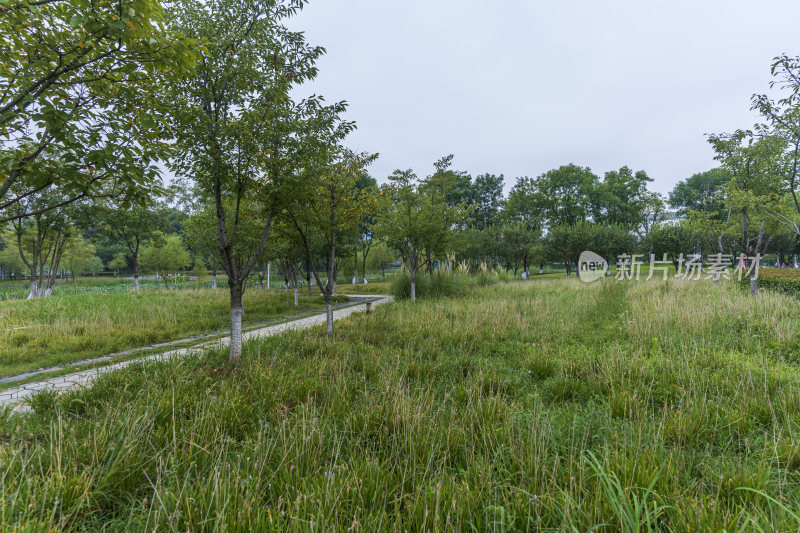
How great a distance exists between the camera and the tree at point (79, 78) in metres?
2.22

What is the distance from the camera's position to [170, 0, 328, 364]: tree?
4.27m

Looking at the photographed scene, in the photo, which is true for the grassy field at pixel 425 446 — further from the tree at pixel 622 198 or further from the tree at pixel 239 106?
the tree at pixel 622 198

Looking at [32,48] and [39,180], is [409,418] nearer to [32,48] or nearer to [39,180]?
[39,180]

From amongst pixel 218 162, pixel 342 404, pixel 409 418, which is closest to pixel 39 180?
pixel 218 162

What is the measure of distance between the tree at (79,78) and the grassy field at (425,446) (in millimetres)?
2043

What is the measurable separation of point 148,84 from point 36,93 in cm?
87

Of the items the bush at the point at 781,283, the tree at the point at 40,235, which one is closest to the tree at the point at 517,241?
the bush at the point at 781,283

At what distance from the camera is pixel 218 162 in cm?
441

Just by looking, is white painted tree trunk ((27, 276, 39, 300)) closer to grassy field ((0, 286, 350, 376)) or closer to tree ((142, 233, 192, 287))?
grassy field ((0, 286, 350, 376))

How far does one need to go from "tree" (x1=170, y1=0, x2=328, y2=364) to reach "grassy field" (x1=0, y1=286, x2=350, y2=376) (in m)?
4.42

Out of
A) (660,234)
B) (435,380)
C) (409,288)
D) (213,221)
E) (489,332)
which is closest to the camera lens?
(435,380)

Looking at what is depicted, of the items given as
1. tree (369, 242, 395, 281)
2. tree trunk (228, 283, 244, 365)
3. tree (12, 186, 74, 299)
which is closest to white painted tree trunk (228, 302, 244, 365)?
tree trunk (228, 283, 244, 365)

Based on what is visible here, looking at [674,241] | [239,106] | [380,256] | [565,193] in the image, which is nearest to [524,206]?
[565,193]

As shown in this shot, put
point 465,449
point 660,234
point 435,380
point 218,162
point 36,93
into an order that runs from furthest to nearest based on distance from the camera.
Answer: point 660,234, point 218,162, point 435,380, point 36,93, point 465,449
